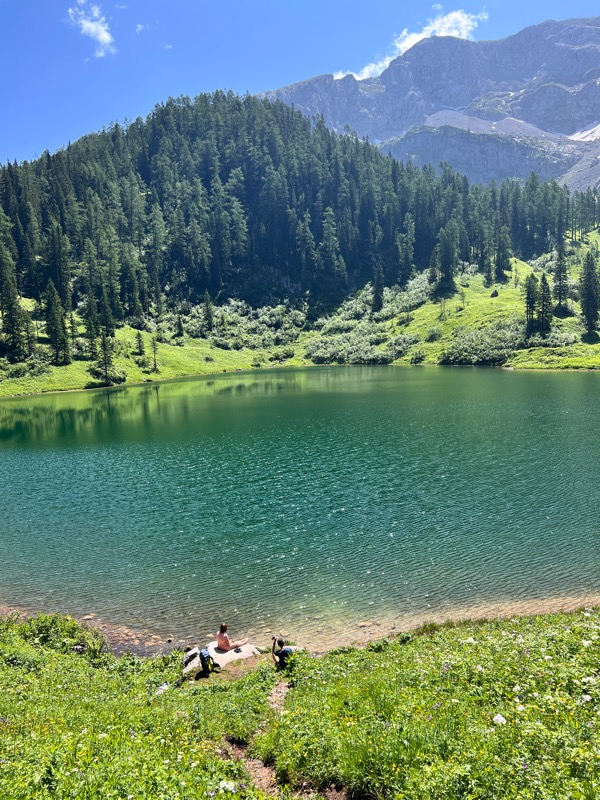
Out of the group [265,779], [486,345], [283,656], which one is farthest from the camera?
[486,345]

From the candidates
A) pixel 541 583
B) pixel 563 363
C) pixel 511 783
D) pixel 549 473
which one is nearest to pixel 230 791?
pixel 511 783

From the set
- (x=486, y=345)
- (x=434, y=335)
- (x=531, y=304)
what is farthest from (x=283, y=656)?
(x=434, y=335)

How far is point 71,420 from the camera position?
103812 mm

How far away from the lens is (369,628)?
85.9ft

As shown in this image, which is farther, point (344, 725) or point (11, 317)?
point (11, 317)

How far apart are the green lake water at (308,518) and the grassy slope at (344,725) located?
7.52m

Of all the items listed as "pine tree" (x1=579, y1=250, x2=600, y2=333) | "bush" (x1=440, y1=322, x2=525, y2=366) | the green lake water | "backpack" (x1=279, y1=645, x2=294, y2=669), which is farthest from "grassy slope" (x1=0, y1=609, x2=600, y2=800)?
"pine tree" (x1=579, y1=250, x2=600, y2=333)

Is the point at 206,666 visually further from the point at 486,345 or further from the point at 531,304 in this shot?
the point at 531,304

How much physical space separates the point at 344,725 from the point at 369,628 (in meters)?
13.3

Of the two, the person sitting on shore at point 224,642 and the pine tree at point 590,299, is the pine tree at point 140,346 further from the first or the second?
the person sitting on shore at point 224,642

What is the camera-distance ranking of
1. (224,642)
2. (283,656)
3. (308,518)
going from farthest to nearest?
1. (308,518)
2. (224,642)
3. (283,656)

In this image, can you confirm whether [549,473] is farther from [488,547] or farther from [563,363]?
[563,363]

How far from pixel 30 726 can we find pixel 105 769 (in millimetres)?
4472

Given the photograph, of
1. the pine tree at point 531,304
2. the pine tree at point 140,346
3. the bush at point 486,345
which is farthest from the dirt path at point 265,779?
the pine tree at point 140,346
